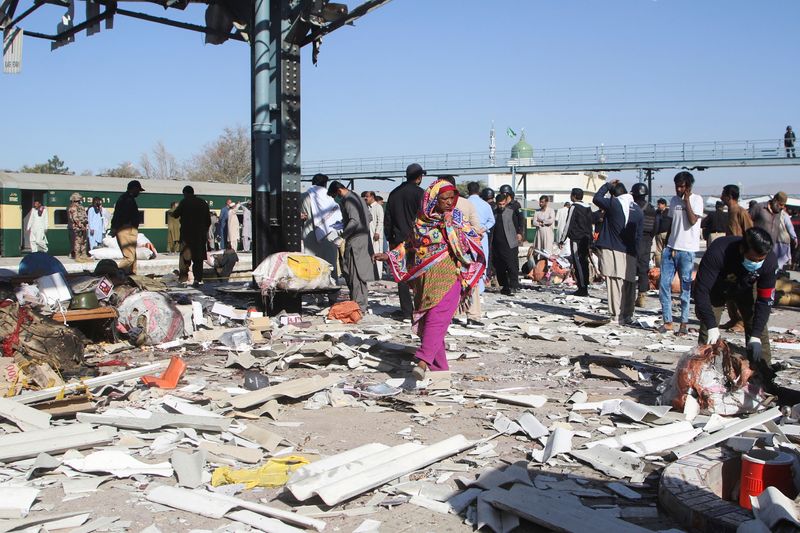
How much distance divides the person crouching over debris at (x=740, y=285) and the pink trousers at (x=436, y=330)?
6.97 ft

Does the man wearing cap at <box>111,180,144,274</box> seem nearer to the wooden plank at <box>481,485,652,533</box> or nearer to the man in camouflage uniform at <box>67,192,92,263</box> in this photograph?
the man in camouflage uniform at <box>67,192,92,263</box>

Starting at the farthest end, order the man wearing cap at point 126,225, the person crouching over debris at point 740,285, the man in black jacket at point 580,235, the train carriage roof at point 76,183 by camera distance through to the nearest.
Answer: the train carriage roof at point 76,183
the man in black jacket at point 580,235
the man wearing cap at point 126,225
the person crouching over debris at point 740,285

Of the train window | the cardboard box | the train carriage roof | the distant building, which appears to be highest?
the distant building

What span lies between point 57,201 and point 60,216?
0.55m

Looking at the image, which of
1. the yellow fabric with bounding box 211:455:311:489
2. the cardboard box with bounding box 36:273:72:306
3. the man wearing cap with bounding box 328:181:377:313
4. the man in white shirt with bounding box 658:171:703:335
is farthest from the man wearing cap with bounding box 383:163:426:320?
the yellow fabric with bounding box 211:455:311:489

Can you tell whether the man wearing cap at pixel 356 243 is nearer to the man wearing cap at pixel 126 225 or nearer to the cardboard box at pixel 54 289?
the cardboard box at pixel 54 289

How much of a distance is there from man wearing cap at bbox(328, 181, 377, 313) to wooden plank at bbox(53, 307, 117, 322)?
3637mm

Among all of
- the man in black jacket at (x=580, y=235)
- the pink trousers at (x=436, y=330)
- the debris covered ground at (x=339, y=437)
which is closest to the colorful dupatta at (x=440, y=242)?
the pink trousers at (x=436, y=330)

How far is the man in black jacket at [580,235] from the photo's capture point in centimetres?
1480

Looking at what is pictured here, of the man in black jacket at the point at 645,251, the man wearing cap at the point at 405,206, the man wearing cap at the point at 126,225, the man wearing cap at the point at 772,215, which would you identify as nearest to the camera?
the man wearing cap at the point at 405,206

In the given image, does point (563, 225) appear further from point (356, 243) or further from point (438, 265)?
point (438, 265)

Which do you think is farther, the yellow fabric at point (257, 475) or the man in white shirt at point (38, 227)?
the man in white shirt at point (38, 227)

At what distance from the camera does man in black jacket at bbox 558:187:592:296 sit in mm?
14805

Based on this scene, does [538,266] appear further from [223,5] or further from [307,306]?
[223,5]
